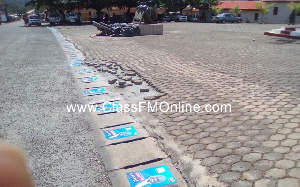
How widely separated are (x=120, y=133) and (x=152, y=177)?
1.24 meters

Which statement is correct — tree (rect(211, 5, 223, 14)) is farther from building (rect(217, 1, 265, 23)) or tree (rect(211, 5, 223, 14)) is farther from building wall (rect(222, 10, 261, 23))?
building wall (rect(222, 10, 261, 23))

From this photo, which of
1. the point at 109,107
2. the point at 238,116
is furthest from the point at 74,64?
the point at 238,116

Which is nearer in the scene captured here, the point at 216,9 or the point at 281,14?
the point at 281,14

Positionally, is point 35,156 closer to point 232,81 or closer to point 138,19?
point 232,81

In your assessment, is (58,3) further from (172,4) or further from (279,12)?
(279,12)

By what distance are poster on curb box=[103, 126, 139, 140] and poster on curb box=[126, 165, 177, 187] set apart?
95cm

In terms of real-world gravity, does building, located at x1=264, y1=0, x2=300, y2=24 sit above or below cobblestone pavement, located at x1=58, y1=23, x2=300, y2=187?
above

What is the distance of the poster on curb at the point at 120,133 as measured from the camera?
404 centimetres

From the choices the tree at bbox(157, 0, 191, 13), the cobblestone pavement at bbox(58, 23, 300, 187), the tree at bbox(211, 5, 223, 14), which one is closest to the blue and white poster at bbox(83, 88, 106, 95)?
the cobblestone pavement at bbox(58, 23, 300, 187)

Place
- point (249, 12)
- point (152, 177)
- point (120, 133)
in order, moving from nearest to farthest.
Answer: point (152, 177) < point (120, 133) < point (249, 12)

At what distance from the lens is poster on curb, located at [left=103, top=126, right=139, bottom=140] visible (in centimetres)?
404

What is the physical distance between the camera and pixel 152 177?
3.07 meters

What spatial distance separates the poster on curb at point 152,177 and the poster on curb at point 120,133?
3.11 feet

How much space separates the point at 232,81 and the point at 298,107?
2.06 metres
